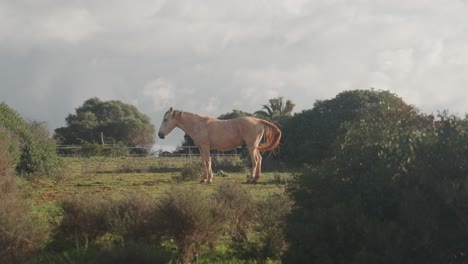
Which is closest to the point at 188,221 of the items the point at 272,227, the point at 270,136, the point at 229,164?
the point at 272,227

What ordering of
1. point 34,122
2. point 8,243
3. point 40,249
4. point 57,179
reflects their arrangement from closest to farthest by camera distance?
point 8,243
point 40,249
point 57,179
point 34,122

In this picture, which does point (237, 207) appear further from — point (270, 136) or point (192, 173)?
point (270, 136)

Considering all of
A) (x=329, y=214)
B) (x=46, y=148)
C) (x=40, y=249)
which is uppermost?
(x=46, y=148)

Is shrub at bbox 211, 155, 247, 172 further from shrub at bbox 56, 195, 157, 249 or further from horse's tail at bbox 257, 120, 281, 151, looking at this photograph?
shrub at bbox 56, 195, 157, 249

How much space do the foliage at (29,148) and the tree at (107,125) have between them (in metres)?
27.4

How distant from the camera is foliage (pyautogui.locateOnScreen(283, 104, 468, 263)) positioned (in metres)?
5.93

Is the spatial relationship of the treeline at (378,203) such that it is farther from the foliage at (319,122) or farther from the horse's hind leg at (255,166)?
the foliage at (319,122)

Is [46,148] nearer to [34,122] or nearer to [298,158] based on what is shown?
[34,122]

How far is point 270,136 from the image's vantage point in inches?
713

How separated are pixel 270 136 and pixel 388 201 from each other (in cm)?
1187

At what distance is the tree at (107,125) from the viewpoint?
168 feet

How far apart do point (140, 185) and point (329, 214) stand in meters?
9.53

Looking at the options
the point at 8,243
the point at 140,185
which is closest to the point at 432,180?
the point at 8,243

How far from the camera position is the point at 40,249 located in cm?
775
